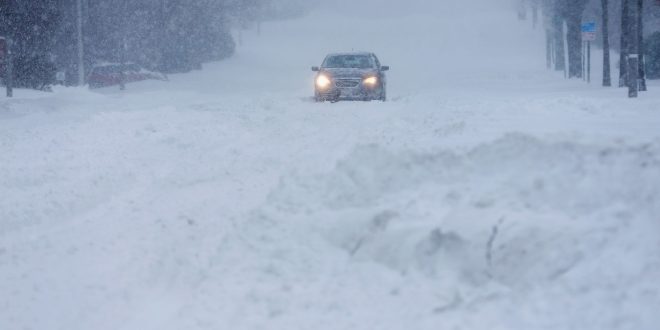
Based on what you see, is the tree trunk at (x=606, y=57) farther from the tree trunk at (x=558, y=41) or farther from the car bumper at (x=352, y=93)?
the tree trunk at (x=558, y=41)

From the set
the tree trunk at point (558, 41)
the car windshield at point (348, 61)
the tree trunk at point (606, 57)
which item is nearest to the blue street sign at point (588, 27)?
the tree trunk at point (606, 57)

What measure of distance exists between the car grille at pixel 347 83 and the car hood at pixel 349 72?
128mm

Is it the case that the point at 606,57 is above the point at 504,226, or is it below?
above

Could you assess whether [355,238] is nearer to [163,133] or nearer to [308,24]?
[163,133]

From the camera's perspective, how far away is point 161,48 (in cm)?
4753

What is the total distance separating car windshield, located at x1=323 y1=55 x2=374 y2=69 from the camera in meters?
22.0

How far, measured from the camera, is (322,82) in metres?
21.2

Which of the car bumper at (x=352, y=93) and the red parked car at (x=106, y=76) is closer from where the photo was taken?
the car bumper at (x=352, y=93)

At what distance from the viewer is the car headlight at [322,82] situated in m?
21.1

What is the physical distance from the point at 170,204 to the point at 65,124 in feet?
24.4

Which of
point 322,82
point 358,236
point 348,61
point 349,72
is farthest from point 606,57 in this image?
point 358,236

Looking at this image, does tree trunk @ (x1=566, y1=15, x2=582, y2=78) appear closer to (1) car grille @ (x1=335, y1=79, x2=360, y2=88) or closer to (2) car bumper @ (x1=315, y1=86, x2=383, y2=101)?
(2) car bumper @ (x1=315, y1=86, x2=383, y2=101)

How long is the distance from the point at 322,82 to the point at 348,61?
4.92 ft

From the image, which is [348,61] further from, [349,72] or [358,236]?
[358,236]
